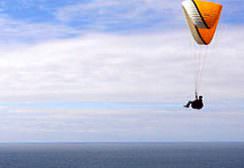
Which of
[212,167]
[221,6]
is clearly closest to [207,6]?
[221,6]

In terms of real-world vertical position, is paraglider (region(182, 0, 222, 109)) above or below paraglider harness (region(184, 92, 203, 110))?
above

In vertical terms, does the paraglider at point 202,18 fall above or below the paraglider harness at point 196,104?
above

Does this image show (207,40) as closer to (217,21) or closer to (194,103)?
(217,21)

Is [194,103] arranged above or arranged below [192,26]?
below

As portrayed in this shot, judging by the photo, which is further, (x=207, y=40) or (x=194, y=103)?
(x=207, y=40)
